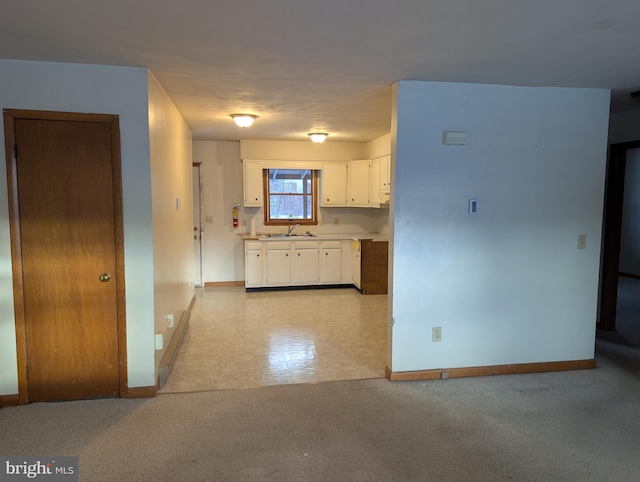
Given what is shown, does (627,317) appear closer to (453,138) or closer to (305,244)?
(453,138)

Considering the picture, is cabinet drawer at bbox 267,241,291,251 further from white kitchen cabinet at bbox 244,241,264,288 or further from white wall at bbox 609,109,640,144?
white wall at bbox 609,109,640,144

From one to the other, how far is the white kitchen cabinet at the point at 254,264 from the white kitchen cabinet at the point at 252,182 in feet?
2.33

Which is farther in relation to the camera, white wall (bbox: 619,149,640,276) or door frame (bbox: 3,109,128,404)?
white wall (bbox: 619,149,640,276)

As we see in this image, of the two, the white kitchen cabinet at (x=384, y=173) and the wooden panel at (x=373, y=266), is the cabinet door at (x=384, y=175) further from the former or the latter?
the wooden panel at (x=373, y=266)

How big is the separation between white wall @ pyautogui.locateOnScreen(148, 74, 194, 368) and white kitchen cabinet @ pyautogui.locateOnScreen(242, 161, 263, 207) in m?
1.38

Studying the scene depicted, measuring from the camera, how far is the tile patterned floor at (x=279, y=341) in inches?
134

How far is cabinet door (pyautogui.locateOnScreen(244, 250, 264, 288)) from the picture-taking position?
6355 mm

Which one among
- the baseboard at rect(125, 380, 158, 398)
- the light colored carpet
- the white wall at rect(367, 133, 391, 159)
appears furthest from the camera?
the white wall at rect(367, 133, 391, 159)

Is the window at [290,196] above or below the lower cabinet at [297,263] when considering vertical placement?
above

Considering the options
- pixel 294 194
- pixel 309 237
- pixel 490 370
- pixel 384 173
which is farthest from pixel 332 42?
pixel 294 194

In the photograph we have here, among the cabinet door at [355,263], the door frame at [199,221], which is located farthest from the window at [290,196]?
the door frame at [199,221]

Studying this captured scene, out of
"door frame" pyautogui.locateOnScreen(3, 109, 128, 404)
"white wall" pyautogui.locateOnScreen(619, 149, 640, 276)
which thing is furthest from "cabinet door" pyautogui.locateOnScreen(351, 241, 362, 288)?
"white wall" pyautogui.locateOnScreen(619, 149, 640, 276)

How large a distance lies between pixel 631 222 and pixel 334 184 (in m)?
6.19

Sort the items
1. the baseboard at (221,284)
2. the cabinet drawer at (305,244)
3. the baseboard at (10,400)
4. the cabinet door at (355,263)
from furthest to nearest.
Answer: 1. the baseboard at (221,284)
2. the cabinet drawer at (305,244)
3. the cabinet door at (355,263)
4. the baseboard at (10,400)
